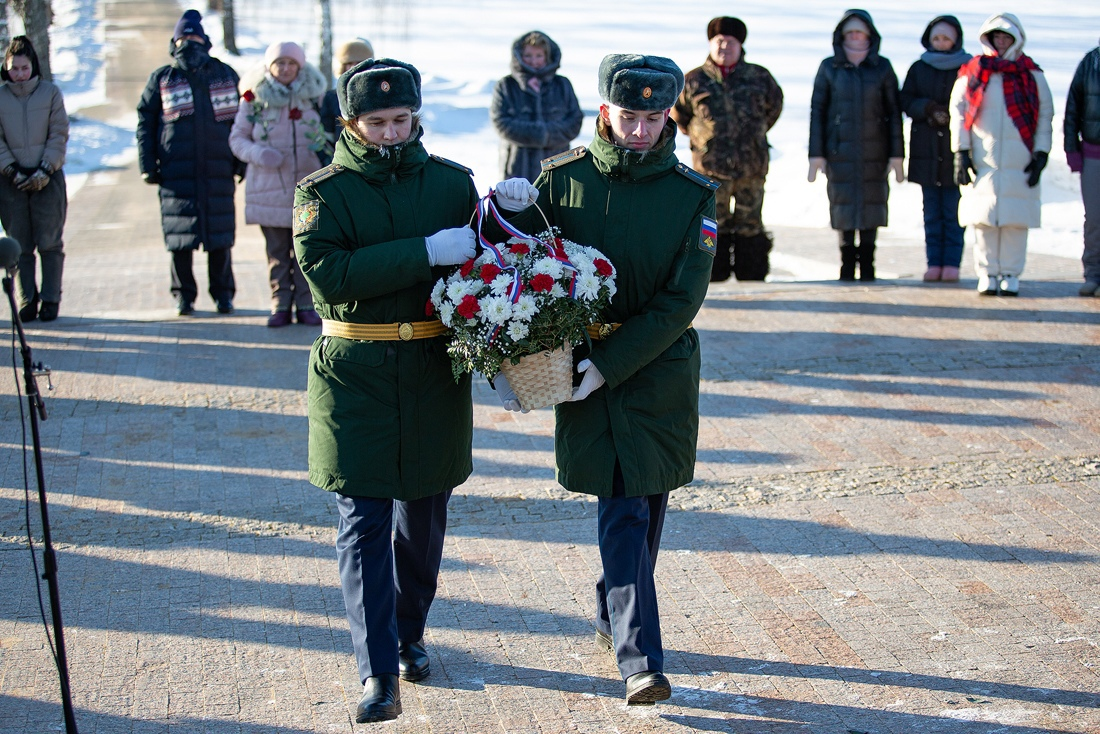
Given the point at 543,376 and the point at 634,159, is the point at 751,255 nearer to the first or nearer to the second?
the point at 634,159

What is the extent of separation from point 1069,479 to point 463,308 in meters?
3.36

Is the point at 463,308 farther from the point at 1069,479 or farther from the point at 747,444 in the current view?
the point at 1069,479

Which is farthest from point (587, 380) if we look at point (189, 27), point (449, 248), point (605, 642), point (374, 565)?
point (189, 27)

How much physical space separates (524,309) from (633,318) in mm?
401

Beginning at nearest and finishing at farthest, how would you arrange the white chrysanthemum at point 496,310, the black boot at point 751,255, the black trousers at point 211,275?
the white chrysanthemum at point 496,310 → the black trousers at point 211,275 → the black boot at point 751,255

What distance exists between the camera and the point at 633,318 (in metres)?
3.73

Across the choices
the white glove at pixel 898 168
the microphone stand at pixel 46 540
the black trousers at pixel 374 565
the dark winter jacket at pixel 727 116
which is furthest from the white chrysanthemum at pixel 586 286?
the white glove at pixel 898 168

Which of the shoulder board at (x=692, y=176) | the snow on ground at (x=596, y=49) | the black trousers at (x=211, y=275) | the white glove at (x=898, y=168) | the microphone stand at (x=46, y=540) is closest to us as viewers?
the microphone stand at (x=46, y=540)

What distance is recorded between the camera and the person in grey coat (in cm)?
831

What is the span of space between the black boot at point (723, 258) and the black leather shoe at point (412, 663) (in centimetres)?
601

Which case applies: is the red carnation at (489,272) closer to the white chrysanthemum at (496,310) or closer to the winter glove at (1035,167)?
the white chrysanthemum at (496,310)

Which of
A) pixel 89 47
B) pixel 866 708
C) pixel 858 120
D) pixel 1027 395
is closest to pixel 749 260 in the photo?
pixel 858 120

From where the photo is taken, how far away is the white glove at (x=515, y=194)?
11.9 ft

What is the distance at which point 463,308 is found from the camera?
11.6 feet
